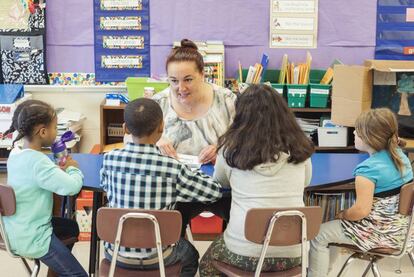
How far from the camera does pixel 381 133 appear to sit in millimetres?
2367

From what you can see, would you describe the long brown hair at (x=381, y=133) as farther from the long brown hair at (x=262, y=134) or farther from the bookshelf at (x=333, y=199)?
the bookshelf at (x=333, y=199)

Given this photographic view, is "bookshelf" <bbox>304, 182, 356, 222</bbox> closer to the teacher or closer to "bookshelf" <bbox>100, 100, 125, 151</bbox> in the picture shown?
the teacher

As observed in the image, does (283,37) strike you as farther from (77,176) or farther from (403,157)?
(77,176)

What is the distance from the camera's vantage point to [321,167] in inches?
102

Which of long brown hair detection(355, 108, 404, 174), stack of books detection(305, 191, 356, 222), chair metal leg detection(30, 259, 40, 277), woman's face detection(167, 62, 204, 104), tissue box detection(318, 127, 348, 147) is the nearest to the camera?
chair metal leg detection(30, 259, 40, 277)

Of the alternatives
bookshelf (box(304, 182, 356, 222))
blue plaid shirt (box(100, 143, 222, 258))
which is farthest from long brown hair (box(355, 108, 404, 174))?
bookshelf (box(304, 182, 356, 222))

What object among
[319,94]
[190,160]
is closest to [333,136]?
[319,94]

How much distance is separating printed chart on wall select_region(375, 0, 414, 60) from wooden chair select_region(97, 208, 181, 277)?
3.11 m

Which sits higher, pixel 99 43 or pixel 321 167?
pixel 99 43

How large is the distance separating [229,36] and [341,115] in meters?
1.10

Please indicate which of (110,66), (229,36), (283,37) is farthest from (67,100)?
(283,37)

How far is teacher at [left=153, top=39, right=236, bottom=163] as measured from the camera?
2.78 m

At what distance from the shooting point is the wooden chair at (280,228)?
1.96m

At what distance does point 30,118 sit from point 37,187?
259 millimetres
